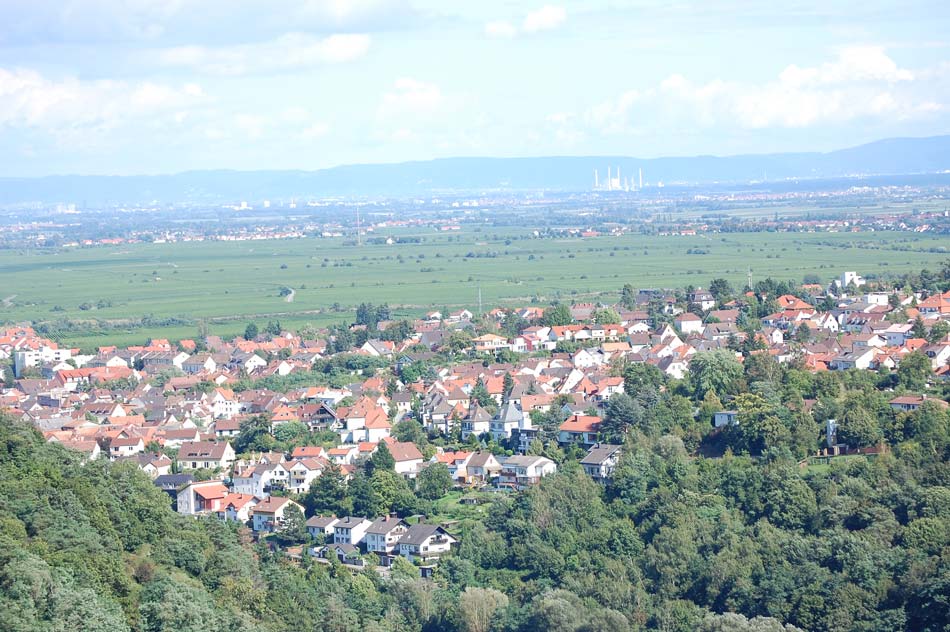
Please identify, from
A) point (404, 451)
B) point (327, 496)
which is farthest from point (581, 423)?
point (327, 496)

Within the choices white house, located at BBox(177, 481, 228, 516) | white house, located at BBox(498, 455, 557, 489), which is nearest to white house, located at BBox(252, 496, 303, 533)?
white house, located at BBox(177, 481, 228, 516)

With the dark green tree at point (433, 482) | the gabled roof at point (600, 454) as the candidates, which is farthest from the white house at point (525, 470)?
the dark green tree at point (433, 482)

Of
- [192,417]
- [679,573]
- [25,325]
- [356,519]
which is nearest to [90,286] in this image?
[25,325]

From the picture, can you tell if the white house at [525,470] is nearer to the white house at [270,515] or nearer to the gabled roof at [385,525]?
the gabled roof at [385,525]

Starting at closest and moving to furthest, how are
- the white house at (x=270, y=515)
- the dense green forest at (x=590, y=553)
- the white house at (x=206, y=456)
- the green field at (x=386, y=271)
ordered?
the dense green forest at (x=590, y=553), the white house at (x=270, y=515), the white house at (x=206, y=456), the green field at (x=386, y=271)

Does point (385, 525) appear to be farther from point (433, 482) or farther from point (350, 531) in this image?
point (433, 482)

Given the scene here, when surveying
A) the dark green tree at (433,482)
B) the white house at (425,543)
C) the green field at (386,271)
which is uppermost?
the dark green tree at (433,482)
